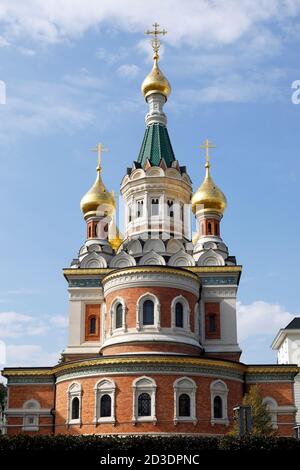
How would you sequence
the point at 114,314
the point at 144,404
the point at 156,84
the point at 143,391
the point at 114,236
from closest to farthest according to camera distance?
the point at 144,404
the point at 143,391
the point at 114,314
the point at 156,84
the point at 114,236

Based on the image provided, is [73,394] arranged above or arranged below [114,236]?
below

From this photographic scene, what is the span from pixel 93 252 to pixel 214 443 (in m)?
17.8

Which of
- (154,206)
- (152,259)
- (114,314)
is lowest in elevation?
(114,314)

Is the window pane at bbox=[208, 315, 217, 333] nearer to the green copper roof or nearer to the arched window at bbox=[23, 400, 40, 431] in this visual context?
the arched window at bbox=[23, 400, 40, 431]

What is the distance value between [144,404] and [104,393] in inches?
68.6

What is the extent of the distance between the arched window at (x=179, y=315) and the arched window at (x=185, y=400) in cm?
330

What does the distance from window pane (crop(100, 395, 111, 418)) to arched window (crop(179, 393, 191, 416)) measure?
9.44ft

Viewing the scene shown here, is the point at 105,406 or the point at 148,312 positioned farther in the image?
the point at 148,312

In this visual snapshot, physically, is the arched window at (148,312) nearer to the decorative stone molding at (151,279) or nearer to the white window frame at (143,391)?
the decorative stone molding at (151,279)

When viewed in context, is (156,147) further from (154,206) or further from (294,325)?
(294,325)

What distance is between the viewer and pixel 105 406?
26.9 metres

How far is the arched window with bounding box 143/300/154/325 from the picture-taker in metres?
29.3

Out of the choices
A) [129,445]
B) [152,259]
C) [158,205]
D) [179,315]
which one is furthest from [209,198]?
[129,445]

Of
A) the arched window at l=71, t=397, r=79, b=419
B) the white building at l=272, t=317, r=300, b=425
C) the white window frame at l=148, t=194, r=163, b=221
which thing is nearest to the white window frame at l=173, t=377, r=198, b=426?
the arched window at l=71, t=397, r=79, b=419
